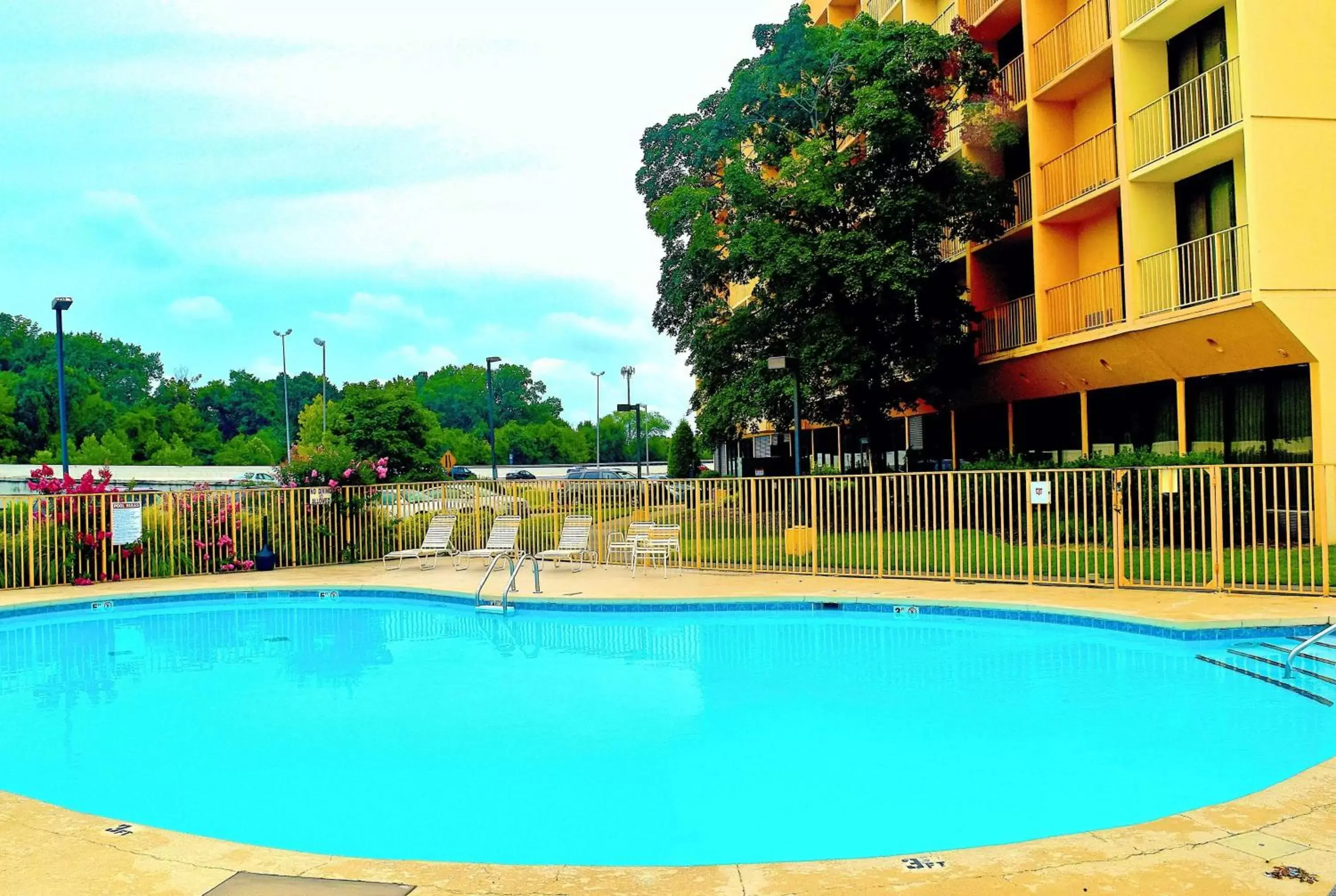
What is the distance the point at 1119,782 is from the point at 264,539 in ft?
51.7

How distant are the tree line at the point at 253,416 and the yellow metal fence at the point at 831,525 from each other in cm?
938

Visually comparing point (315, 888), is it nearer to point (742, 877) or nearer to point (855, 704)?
point (742, 877)

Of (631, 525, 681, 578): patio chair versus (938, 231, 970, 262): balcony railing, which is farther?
(938, 231, 970, 262): balcony railing

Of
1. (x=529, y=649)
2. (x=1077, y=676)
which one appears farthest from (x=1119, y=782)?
(x=529, y=649)

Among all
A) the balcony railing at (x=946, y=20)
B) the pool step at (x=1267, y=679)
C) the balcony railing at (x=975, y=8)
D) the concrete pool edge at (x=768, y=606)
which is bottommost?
the pool step at (x=1267, y=679)

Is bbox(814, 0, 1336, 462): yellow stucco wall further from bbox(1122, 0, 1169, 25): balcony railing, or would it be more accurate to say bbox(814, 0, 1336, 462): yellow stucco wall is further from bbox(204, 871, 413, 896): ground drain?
bbox(204, 871, 413, 896): ground drain

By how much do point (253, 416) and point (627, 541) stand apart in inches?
3753

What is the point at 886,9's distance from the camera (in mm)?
28750

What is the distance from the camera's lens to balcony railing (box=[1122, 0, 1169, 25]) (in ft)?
56.2

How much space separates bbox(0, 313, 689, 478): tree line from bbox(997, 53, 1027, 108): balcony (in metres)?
19.2

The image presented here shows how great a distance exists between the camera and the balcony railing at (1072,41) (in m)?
19.0

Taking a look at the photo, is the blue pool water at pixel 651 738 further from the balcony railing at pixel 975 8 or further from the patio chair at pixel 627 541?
the balcony railing at pixel 975 8

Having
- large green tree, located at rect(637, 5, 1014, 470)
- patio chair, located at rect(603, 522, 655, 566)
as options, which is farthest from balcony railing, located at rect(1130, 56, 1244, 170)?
patio chair, located at rect(603, 522, 655, 566)

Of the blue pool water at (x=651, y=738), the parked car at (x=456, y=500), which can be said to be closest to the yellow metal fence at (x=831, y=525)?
the parked car at (x=456, y=500)
